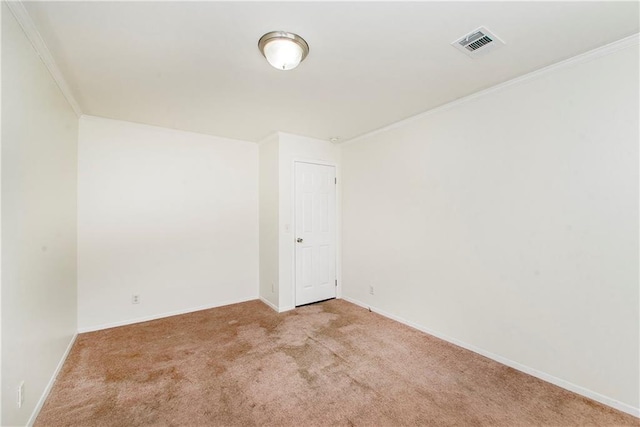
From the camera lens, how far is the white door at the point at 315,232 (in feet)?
13.3

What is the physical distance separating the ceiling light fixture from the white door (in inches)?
83.1

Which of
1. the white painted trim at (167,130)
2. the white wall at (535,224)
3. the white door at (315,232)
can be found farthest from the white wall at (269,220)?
the white wall at (535,224)

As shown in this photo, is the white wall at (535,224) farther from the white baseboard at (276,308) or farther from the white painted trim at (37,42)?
the white painted trim at (37,42)

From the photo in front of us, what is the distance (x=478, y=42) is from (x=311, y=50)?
44.6 inches

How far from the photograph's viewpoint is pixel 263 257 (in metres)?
4.28

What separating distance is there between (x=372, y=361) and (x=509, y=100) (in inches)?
103

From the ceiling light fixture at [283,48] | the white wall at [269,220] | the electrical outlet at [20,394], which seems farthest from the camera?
the white wall at [269,220]

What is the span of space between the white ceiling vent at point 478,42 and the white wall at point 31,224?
266 centimetres

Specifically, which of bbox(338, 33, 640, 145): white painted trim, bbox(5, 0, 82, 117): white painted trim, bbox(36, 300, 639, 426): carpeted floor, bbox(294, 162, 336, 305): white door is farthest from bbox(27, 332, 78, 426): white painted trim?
bbox(338, 33, 640, 145): white painted trim

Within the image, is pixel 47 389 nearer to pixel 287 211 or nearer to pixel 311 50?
pixel 287 211

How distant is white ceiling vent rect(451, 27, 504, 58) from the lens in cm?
182

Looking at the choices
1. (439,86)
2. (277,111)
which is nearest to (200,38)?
(277,111)

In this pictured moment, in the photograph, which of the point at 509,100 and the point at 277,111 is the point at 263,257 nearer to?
the point at 277,111

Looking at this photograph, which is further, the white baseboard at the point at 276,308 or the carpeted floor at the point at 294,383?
the white baseboard at the point at 276,308
